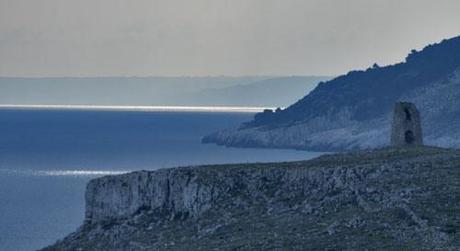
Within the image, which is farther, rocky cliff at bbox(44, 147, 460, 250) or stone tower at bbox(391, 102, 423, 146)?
stone tower at bbox(391, 102, 423, 146)

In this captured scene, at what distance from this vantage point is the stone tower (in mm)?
109562

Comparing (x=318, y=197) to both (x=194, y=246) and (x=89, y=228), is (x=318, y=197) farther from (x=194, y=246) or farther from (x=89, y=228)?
(x=89, y=228)

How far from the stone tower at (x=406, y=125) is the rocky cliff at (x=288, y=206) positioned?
5.55 meters

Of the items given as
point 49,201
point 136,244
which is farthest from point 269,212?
point 49,201

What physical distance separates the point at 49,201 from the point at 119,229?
9734 cm

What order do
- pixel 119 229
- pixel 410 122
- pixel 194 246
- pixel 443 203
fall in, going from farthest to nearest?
pixel 410 122 → pixel 119 229 → pixel 194 246 → pixel 443 203

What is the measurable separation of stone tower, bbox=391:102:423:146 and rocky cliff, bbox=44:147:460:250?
5.55 meters

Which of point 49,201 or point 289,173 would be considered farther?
point 49,201

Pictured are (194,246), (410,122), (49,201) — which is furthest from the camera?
(49,201)

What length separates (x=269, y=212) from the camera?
301ft

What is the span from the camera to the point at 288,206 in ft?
301

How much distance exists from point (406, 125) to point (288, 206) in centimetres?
2160

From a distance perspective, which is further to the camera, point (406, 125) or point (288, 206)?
point (406, 125)

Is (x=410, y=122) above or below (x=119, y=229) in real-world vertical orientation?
above
